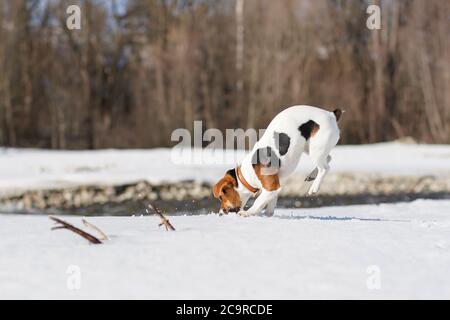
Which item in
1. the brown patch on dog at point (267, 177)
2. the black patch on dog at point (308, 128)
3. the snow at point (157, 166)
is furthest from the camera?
the snow at point (157, 166)

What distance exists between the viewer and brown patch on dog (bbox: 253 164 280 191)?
5.04m

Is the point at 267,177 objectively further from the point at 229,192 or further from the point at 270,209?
the point at 270,209

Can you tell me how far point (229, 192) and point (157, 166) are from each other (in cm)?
1076

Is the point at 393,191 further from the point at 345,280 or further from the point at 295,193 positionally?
the point at 345,280

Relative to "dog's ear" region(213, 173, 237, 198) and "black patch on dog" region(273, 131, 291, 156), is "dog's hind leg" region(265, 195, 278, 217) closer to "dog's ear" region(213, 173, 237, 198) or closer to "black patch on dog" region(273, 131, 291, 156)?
"dog's ear" region(213, 173, 237, 198)

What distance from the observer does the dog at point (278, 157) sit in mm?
5070

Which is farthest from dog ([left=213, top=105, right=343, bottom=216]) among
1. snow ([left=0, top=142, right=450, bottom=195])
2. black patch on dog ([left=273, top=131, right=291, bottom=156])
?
snow ([left=0, top=142, right=450, bottom=195])

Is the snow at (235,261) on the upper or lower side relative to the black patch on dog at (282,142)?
lower

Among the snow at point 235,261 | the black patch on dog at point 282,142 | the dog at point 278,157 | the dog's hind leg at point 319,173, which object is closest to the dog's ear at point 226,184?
the dog at point 278,157

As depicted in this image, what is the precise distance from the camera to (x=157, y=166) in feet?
52.0

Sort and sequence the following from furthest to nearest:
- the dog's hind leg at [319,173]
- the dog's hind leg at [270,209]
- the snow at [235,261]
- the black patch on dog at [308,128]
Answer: the dog's hind leg at [270,209] → the dog's hind leg at [319,173] → the black patch on dog at [308,128] → the snow at [235,261]

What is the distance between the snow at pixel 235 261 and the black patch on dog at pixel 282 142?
63 centimetres

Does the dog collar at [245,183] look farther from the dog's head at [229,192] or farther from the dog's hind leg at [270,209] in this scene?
the dog's hind leg at [270,209]

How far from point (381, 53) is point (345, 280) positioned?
935 inches
